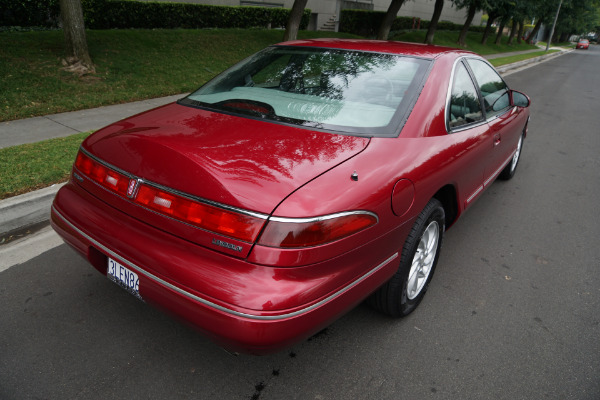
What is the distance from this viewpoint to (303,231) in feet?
5.65

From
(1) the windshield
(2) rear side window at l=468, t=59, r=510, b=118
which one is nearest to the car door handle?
(2) rear side window at l=468, t=59, r=510, b=118

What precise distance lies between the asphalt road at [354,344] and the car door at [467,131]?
27.3 inches

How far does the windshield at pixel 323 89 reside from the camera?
7.93 feet

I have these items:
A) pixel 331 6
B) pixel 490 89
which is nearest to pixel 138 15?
pixel 490 89

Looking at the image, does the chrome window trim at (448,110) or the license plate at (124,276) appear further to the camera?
the chrome window trim at (448,110)

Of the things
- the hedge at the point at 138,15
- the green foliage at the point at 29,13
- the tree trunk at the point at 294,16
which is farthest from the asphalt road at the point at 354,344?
the hedge at the point at 138,15

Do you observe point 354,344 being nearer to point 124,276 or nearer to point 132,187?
point 124,276

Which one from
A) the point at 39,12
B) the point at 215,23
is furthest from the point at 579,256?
the point at 215,23

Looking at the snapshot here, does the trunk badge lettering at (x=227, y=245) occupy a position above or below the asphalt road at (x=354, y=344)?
above

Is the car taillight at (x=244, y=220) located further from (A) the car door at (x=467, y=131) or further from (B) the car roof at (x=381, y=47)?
(B) the car roof at (x=381, y=47)

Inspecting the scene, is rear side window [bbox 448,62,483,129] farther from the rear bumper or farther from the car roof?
the rear bumper

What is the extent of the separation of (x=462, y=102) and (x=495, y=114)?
0.80 m

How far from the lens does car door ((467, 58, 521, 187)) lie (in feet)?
11.3

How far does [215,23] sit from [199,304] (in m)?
16.0
